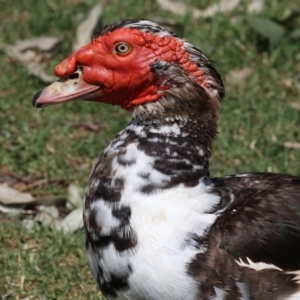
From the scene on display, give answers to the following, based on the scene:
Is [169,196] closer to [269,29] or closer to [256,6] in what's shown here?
[269,29]

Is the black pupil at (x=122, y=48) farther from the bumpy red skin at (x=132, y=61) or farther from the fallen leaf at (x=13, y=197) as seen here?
the fallen leaf at (x=13, y=197)

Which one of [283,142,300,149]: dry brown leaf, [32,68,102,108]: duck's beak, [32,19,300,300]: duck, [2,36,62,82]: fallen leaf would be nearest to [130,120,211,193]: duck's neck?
[32,19,300,300]: duck

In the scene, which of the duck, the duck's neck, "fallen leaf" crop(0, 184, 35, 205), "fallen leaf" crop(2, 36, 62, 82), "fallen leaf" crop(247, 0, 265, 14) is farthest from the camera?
"fallen leaf" crop(247, 0, 265, 14)

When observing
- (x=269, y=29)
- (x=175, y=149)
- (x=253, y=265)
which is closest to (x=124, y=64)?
(x=175, y=149)

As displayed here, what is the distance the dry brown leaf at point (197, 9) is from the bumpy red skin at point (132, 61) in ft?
10.7

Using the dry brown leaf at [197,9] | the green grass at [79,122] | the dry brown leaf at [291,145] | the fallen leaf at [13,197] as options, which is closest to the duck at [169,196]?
the green grass at [79,122]

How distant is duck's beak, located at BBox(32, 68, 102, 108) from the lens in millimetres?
3082

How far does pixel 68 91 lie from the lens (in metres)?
3.09

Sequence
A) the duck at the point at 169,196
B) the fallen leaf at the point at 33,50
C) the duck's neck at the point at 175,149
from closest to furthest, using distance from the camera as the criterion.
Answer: the duck at the point at 169,196 < the duck's neck at the point at 175,149 < the fallen leaf at the point at 33,50

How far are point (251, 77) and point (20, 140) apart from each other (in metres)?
1.63

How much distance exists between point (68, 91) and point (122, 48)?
24cm

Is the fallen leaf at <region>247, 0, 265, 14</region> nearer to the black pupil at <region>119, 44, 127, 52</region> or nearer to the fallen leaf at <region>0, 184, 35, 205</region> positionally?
the fallen leaf at <region>0, 184, 35, 205</region>

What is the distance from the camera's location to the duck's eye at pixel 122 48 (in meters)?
3.05

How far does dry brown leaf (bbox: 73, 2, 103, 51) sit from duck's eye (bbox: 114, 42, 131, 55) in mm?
2756
